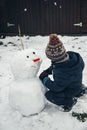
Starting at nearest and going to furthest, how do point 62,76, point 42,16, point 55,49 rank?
1. point 55,49
2. point 62,76
3. point 42,16

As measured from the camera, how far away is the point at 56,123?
5.09 meters

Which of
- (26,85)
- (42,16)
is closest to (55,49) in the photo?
(26,85)

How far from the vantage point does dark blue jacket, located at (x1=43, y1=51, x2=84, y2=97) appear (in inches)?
207

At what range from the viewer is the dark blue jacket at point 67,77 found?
525 centimetres

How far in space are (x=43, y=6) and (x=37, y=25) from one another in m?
0.71

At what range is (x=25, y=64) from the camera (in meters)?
5.17

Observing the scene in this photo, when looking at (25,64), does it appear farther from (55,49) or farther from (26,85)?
(55,49)

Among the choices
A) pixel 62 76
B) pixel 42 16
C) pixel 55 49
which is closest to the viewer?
pixel 55 49

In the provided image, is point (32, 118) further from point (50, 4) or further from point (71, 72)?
point (50, 4)

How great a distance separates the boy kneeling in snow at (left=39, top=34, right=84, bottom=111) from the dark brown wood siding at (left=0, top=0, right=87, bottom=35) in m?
5.16

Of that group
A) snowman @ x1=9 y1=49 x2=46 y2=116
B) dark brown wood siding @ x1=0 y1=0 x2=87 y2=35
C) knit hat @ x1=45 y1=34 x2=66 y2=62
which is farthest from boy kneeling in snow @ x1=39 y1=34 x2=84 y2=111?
dark brown wood siding @ x1=0 y1=0 x2=87 y2=35

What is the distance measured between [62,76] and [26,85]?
64cm

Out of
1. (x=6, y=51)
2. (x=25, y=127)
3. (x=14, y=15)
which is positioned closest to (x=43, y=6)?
(x=14, y=15)

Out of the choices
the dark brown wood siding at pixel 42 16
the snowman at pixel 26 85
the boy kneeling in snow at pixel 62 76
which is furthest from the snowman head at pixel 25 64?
the dark brown wood siding at pixel 42 16
